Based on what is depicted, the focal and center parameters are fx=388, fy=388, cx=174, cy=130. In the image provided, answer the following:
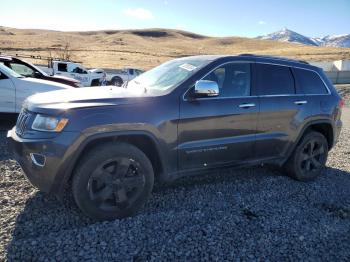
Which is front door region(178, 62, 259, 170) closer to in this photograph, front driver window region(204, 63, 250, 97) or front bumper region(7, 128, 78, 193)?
front driver window region(204, 63, 250, 97)

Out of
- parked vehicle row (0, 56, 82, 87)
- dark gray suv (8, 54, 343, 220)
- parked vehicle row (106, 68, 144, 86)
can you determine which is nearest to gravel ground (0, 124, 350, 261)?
dark gray suv (8, 54, 343, 220)

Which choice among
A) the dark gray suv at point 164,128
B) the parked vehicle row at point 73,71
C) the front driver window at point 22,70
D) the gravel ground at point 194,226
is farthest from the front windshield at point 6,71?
the parked vehicle row at point 73,71

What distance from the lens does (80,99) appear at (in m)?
4.04

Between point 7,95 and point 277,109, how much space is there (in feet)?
18.6

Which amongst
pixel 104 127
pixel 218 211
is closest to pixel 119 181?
pixel 104 127

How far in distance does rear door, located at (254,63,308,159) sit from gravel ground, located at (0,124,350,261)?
2.07ft

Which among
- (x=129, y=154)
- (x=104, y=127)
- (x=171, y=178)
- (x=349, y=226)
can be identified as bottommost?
(x=349, y=226)

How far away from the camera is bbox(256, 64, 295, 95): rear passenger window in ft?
17.2

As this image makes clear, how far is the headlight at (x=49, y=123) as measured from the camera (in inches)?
149

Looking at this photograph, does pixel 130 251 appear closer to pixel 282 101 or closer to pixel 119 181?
pixel 119 181

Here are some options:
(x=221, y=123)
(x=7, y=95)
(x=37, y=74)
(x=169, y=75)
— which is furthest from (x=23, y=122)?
(x=37, y=74)

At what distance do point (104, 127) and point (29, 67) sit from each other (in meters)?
6.49

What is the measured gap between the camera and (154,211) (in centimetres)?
449

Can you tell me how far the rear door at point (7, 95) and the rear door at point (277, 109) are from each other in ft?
17.7
